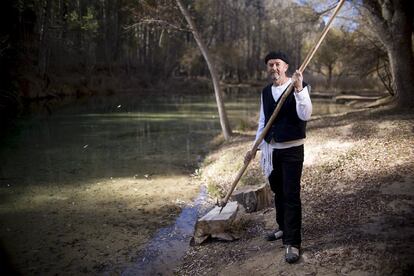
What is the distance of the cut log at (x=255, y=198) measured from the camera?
23.0ft

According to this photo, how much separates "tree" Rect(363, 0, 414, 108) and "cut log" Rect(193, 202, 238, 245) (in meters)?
8.61

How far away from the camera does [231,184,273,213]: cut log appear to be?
702 centimetres

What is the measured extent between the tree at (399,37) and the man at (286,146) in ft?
30.9

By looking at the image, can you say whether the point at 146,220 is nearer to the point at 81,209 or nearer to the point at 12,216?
the point at 81,209

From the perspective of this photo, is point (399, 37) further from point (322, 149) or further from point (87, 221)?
point (87, 221)

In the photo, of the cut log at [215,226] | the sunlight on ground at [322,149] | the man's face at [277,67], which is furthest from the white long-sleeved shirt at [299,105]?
the sunlight on ground at [322,149]

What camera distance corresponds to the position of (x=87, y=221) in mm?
7531

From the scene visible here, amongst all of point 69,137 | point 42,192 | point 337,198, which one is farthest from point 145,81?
point 337,198

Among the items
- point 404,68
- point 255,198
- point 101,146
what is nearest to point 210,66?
point 101,146

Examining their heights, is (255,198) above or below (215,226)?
above

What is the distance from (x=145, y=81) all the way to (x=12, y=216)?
4349 centimetres

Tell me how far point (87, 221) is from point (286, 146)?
4.72 metres

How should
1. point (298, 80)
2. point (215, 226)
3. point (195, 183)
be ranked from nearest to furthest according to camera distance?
point (298, 80) < point (215, 226) < point (195, 183)

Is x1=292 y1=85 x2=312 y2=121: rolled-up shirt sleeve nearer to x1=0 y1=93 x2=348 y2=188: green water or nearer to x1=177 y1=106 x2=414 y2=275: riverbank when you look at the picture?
x1=177 y1=106 x2=414 y2=275: riverbank
